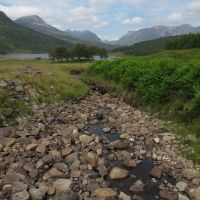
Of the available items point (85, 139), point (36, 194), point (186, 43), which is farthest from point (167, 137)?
point (186, 43)

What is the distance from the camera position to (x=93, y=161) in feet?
42.9

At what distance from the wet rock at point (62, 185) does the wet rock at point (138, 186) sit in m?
2.31

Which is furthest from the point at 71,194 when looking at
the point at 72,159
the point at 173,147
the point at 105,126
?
the point at 105,126

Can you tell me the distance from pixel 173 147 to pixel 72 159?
4.93m

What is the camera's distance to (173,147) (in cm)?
1461

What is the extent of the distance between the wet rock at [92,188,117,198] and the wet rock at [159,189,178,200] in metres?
1.66

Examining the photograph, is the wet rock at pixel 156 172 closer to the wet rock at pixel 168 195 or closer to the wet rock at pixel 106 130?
the wet rock at pixel 168 195

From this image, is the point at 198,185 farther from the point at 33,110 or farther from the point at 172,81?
the point at 33,110

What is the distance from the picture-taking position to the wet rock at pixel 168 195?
1043cm

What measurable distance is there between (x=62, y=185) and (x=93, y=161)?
2.31 m

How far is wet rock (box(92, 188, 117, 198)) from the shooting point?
1048cm

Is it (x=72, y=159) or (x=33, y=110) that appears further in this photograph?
(x=33, y=110)

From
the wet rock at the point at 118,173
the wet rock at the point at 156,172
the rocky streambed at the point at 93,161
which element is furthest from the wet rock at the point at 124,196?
the wet rock at the point at 156,172

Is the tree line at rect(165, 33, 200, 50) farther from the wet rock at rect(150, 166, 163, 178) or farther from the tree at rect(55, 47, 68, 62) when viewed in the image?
the wet rock at rect(150, 166, 163, 178)
